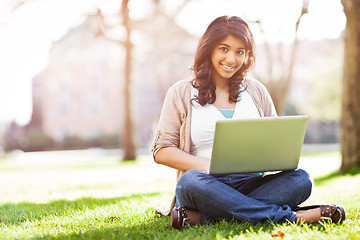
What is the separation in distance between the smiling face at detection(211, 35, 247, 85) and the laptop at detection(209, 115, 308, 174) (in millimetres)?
756

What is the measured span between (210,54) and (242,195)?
3.55ft

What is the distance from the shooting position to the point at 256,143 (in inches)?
110

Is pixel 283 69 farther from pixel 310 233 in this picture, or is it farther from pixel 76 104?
pixel 76 104

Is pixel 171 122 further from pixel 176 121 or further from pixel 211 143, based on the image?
pixel 211 143

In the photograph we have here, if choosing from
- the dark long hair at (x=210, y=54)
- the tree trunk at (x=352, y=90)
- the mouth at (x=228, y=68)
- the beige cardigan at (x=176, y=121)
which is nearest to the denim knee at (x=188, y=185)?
the beige cardigan at (x=176, y=121)

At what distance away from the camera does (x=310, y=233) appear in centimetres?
268

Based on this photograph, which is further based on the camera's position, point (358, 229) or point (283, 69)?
point (283, 69)

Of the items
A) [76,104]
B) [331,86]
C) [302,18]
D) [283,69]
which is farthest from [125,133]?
[76,104]

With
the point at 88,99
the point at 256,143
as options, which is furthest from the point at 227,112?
the point at 88,99

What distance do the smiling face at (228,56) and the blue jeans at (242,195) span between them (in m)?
0.78

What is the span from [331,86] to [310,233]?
2731 cm

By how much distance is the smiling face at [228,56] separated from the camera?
3.33 meters

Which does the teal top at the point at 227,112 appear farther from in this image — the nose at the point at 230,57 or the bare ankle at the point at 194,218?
the bare ankle at the point at 194,218

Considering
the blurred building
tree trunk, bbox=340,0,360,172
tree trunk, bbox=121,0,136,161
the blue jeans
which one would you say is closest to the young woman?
the blue jeans
